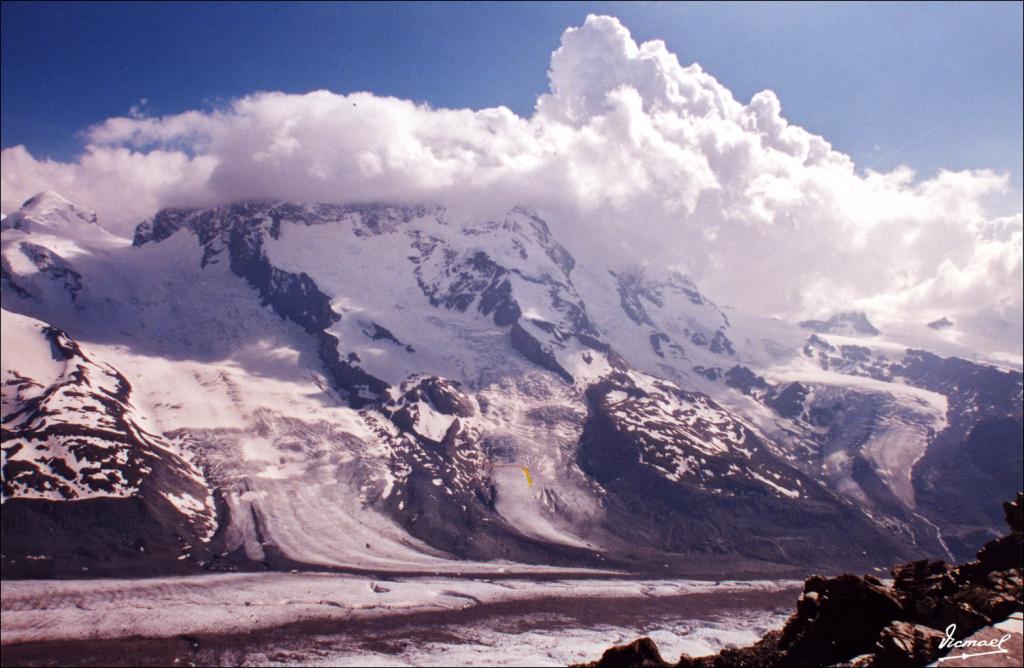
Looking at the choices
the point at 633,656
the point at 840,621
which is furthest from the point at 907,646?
the point at 633,656

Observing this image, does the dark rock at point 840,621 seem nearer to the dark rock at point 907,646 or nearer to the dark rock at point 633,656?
the dark rock at point 907,646

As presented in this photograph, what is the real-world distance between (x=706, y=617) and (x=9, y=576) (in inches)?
8344

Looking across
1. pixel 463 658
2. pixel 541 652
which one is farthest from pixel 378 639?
pixel 541 652

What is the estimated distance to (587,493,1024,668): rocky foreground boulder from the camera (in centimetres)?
1723

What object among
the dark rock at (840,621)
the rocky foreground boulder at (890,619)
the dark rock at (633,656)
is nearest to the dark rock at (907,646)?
the rocky foreground boulder at (890,619)

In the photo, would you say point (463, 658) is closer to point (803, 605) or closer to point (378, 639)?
point (378, 639)

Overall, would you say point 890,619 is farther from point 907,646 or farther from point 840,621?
point 907,646

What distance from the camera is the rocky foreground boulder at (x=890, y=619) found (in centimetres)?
1723

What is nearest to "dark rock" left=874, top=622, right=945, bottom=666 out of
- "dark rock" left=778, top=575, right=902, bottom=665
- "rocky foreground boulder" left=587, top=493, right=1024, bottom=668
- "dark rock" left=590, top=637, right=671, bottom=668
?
"rocky foreground boulder" left=587, top=493, right=1024, bottom=668

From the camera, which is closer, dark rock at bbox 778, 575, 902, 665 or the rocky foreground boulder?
the rocky foreground boulder

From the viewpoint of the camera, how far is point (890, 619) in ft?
72.7

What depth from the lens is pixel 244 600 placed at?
189m

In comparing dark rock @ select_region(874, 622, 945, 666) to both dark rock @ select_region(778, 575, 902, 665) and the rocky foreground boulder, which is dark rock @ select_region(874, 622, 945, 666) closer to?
the rocky foreground boulder

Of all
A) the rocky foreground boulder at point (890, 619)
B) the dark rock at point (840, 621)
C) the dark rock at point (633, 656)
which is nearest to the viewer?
the rocky foreground boulder at point (890, 619)
